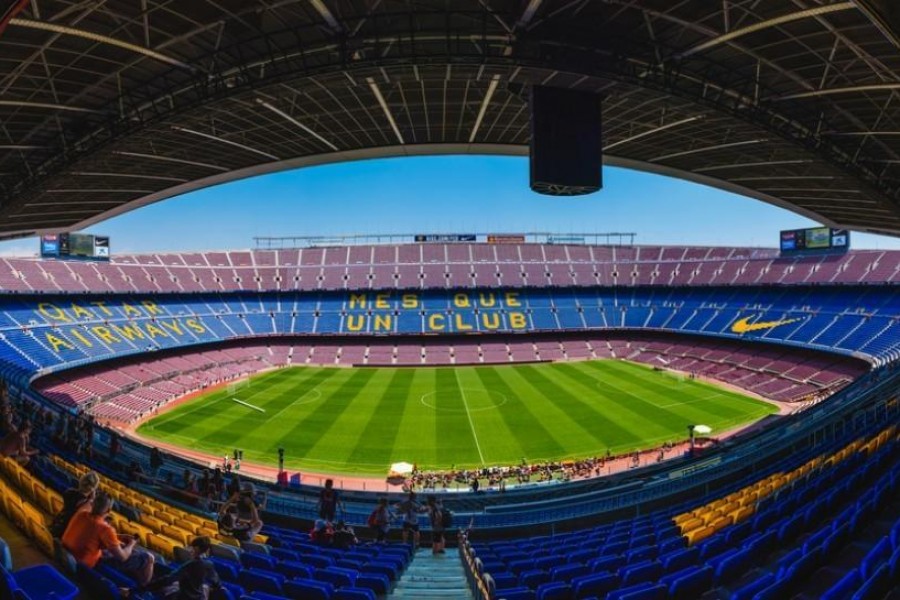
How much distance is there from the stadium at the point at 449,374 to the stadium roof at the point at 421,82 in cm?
12

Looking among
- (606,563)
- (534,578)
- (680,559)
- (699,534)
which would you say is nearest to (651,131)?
(699,534)

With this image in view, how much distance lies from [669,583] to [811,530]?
10.7 feet

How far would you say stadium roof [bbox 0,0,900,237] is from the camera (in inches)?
499

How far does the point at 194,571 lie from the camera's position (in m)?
4.05

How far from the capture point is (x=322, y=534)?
9.42 m

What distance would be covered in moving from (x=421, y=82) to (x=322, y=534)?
1433 centimetres

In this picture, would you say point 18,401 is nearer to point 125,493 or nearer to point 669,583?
point 125,493

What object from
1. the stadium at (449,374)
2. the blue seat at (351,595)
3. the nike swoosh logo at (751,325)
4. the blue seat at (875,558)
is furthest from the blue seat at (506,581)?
the nike swoosh logo at (751,325)

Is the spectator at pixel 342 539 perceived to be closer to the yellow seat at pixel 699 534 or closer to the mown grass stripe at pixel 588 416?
the yellow seat at pixel 699 534

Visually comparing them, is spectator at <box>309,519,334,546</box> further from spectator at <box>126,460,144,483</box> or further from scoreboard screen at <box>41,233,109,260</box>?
scoreboard screen at <box>41,233,109,260</box>

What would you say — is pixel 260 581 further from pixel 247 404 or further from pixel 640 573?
pixel 247 404

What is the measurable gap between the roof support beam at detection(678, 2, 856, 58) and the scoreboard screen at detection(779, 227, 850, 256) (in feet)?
161

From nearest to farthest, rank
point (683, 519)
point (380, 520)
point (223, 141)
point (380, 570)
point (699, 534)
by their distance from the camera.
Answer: point (380, 570), point (699, 534), point (683, 519), point (380, 520), point (223, 141)

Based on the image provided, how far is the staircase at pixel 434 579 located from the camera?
6.96 metres
